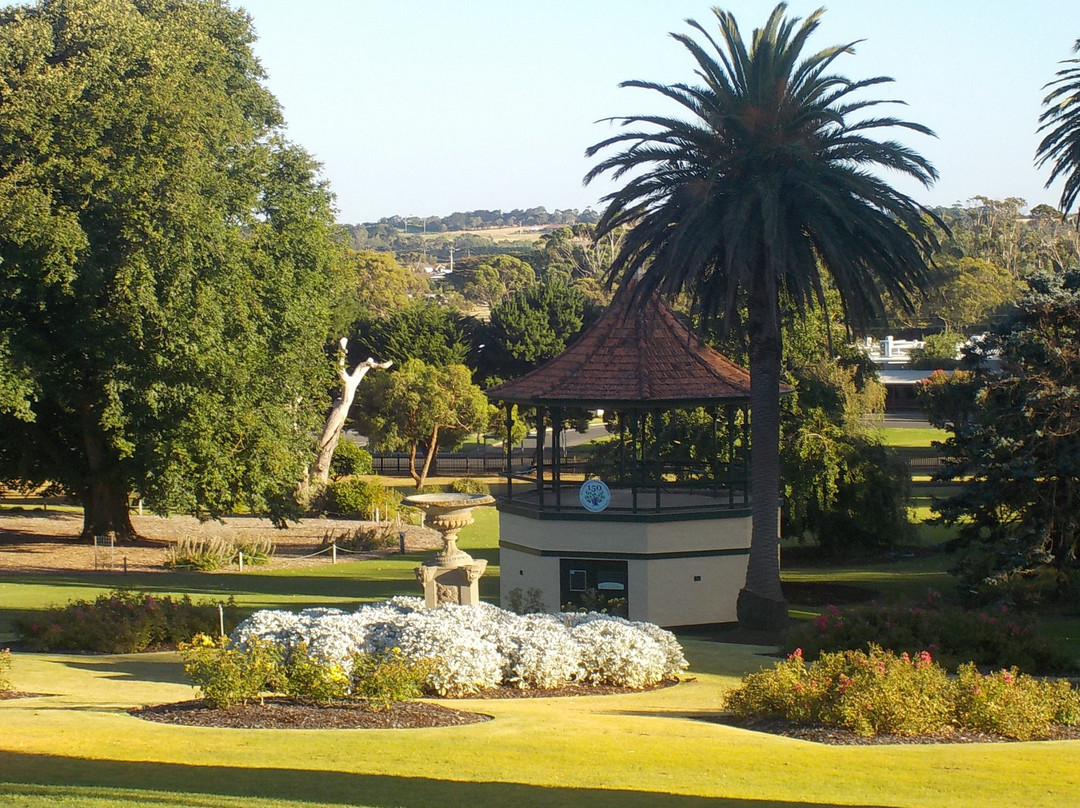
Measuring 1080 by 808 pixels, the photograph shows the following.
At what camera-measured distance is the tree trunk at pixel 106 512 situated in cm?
3975

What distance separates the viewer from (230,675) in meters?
13.9

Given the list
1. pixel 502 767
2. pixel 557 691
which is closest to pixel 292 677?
pixel 502 767

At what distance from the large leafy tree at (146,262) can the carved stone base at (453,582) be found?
1338cm

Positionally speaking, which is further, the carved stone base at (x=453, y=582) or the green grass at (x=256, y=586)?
the green grass at (x=256, y=586)

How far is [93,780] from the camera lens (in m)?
10.6

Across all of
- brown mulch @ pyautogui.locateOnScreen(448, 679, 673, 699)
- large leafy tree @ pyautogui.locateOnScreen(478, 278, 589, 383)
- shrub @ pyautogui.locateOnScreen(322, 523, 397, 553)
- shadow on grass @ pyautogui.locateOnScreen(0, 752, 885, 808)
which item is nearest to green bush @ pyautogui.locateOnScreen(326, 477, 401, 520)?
shrub @ pyautogui.locateOnScreen(322, 523, 397, 553)

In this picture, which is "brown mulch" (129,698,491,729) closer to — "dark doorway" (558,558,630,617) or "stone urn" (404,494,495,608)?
"stone urn" (404,494,495,608)

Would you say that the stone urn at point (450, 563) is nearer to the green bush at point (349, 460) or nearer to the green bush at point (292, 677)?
the green bush at point (292, 677)

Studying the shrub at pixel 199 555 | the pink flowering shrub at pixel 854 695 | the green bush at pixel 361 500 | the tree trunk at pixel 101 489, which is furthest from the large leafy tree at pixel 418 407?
the pink flowering shrub at pixel 854 695

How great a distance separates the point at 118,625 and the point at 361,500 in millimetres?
29641

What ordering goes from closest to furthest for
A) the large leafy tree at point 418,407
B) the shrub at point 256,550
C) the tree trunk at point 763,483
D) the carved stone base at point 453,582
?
1. the carved stone base at point 453,582
2. the tree trunk at point 763,483
3. the shrub at point 256,550
4. the large leafy tree at point 418,407

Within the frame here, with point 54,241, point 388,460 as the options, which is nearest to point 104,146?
point 54,241

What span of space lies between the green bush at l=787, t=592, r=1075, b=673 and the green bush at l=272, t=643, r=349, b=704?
28.5 feet

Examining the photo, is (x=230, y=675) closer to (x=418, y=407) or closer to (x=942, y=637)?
(x=942, y=637)
